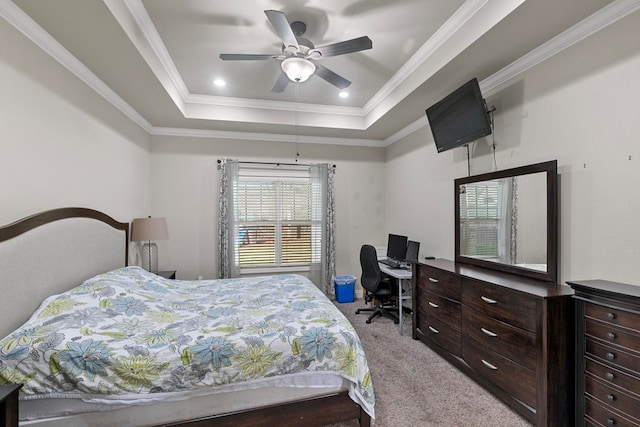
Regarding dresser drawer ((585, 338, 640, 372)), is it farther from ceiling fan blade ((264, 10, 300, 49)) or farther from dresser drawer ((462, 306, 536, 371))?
ceiling fan blade ((264, 10, 300, 49))

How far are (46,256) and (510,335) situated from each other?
3275 mm

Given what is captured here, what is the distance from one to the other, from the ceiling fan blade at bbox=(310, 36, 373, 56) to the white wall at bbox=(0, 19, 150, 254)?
199cm

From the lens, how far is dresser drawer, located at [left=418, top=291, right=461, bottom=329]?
2.56 meters

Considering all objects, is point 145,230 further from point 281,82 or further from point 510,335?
point 510,335

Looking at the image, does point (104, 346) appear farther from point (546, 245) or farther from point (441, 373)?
point (546, 245)

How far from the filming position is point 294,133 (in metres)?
4.51

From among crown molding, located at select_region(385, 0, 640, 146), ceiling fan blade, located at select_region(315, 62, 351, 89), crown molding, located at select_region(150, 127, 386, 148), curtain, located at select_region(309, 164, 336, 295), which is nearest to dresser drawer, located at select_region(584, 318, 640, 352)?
crown molding, located at select_region(385, 0, 640, 146)

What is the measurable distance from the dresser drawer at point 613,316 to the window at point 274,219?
3.39m

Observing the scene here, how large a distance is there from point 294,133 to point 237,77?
4.49 feet

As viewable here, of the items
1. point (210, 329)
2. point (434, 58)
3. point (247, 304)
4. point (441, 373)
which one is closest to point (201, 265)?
point (247, 304)

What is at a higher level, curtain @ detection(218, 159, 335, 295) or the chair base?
curtain @ detection(218, 159, 335, 295)

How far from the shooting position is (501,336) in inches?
81.6

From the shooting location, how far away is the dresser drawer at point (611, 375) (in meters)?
1.45

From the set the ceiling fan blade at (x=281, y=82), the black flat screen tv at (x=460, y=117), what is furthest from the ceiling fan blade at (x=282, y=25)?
the black flat screen tv at (x=460, y=117)
